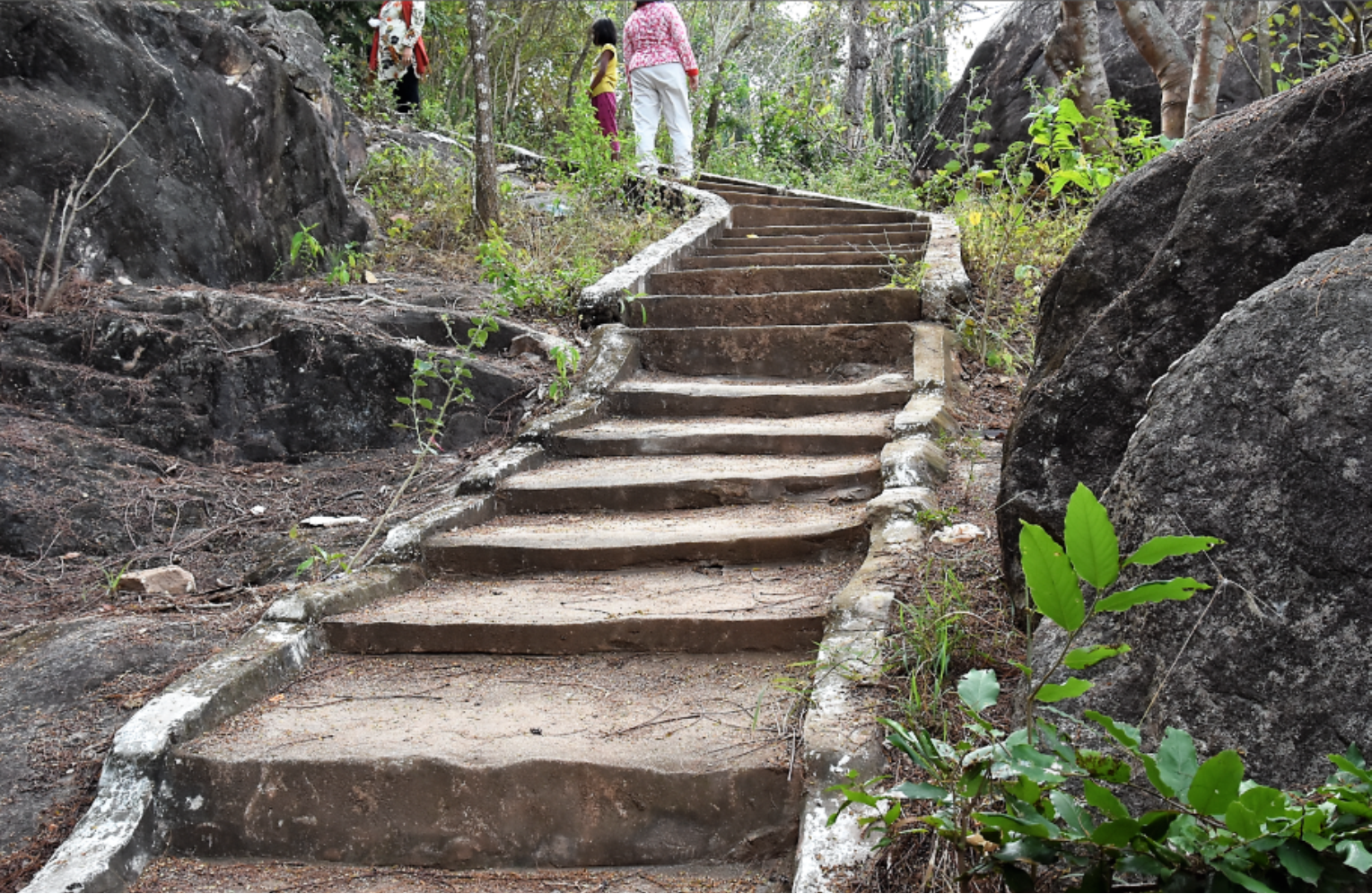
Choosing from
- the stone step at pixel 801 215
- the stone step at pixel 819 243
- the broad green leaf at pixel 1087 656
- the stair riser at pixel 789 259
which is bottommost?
the broad green leaf at pixel 1087 656

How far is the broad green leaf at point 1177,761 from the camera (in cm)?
150

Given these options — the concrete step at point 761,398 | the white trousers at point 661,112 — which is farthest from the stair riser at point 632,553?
the white trousers at point 661,112

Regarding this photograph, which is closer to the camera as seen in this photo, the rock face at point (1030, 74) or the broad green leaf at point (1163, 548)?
the broad green leaf at point (1163, 548)

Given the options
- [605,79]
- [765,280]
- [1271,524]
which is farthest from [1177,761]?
[605,79]

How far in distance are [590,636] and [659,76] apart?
8112 mm

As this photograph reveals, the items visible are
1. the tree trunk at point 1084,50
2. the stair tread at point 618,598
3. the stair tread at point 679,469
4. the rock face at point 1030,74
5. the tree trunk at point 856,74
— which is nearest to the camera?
the stair tread at point 618,598

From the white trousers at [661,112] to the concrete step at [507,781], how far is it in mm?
7839

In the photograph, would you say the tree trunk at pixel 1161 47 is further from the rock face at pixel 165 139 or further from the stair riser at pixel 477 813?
the rock face at pixel 165 139

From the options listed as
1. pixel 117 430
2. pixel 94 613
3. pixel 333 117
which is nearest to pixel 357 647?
pixel 94 613

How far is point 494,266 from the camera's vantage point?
6.25m

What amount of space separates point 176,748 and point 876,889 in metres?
1.78

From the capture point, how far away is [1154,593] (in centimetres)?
150

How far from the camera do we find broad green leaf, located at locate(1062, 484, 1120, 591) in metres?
1.53

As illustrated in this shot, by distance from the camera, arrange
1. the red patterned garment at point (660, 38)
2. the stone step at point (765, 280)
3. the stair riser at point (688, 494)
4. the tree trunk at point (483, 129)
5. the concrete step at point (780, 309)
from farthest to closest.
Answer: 1. the red patterned garment at point (660, 38)
2. the tree trunk at point (483, 129)
3. the stone step at point (765, 280)
4. the concrete step at point (780, 309)
5. the stair riser at point (688, 494)
